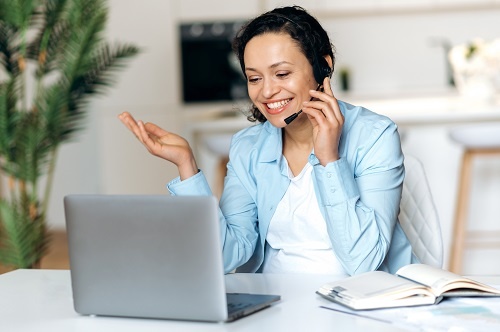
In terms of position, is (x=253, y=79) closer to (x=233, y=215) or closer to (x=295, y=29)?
(x=295, y=29)

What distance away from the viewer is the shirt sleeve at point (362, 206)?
1848 millimetres

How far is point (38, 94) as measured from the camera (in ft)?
12.3

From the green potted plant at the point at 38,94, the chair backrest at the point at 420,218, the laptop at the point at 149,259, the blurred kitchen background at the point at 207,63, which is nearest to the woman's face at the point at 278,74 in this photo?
the chair backrest at the point at 420,218

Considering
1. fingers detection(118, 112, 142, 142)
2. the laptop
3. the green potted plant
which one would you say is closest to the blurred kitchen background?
the green potted plant

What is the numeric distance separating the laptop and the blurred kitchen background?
143 inches

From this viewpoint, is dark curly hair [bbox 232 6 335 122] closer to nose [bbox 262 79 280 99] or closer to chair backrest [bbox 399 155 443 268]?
nose [bbox 262 79 280 99]

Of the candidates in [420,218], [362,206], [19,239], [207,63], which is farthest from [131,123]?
[207,63]

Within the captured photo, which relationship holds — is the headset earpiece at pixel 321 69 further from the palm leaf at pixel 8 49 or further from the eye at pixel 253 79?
the palm leaf at pixel 8 49

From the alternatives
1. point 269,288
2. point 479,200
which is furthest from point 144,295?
point 479,200

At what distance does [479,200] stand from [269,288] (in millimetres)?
3140

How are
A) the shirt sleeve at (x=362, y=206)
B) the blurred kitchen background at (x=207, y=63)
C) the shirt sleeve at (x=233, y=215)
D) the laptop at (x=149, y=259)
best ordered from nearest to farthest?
the laptop at (x=149, y=259), the shirt sleeve at (x=362, y=206), the shirt sleeve at (x=233, y=215), the blurred kitchen background at (x=207, y=63)

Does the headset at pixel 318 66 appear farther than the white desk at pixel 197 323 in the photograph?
Yes

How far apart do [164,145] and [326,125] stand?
0.36 meters

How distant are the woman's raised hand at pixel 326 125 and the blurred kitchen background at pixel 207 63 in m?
3.25
